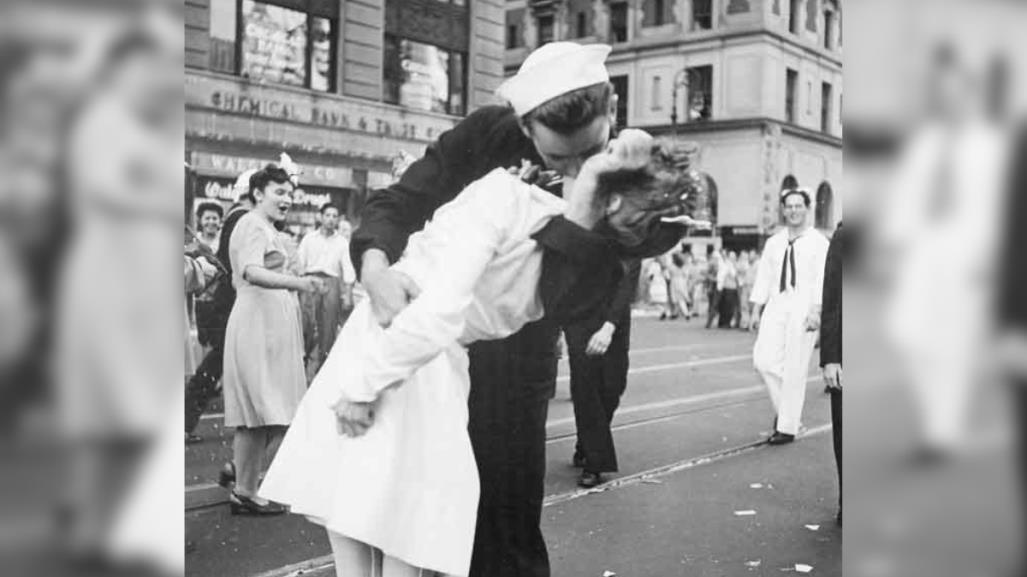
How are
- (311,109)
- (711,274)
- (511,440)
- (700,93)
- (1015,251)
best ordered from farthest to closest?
(711,274)
(311,109)
(700,93)
(511,440)
(1015,251)

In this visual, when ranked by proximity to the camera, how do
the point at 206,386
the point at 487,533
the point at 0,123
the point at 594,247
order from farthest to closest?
1. the point at 206,386
2. the point at 487,533
3. the point at 594,247
4. the point at 0,123

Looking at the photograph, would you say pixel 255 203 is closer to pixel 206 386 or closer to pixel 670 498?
pixel 206 386

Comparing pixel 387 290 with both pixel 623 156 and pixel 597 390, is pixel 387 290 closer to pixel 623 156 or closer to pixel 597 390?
pixel 623 156

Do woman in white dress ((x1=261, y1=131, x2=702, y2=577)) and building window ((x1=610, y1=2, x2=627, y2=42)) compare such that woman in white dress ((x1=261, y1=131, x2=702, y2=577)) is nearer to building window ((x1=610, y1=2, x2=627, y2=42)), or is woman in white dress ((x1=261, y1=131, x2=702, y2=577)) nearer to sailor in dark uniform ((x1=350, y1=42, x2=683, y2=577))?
sailor in dark uniform ((x1=350, y1=42, x2=683, y2=577))

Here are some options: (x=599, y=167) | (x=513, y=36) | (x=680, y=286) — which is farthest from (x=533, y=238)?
(x=680, y=286)

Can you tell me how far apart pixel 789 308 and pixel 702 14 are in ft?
3.65

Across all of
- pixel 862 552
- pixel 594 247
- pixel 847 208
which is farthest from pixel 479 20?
pixel 862 552

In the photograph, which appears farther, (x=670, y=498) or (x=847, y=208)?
(x=670, y=498)

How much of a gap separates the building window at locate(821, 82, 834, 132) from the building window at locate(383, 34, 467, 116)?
67 centimetres

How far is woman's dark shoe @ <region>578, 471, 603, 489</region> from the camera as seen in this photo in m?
2.68

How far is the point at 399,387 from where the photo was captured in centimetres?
157

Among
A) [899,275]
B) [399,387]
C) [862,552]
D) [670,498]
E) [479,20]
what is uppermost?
[479,20]

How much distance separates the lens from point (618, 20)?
6.96 feet

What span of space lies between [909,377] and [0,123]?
0.97 metres
